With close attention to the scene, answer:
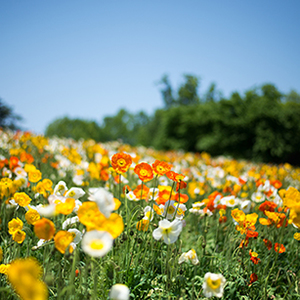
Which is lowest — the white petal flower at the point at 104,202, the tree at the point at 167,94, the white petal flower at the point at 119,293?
the white petal flower at the point at 119,293

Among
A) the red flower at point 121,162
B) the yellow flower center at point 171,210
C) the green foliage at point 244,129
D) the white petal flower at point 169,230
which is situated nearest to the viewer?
the white petal flower at point 169,230

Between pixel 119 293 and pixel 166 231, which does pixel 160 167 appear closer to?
pixel 166 231

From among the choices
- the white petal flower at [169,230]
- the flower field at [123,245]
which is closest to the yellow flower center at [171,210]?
the flower field at [123,245]

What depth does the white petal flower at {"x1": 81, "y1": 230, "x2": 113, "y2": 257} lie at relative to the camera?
36.4 inches

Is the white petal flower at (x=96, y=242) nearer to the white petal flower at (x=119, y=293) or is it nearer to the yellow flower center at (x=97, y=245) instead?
the yellow flower center at (x=97, y=245)

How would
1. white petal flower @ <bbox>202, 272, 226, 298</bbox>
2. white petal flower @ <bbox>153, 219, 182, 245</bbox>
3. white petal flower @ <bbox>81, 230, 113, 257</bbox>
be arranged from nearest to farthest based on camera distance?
white petal flower @ <bbox>81, 230, 113, 257</bbox> < white petal flower @ <bbox>202, 272, 226, 298</bbox> < white petal flower @ <bbox>153, 219, 182, 245</bbox>

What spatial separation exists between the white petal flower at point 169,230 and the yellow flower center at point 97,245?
433mm

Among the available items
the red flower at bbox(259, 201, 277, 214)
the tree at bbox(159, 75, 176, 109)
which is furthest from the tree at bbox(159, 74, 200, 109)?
the red flower at bbox(259, 201, 277, 214)

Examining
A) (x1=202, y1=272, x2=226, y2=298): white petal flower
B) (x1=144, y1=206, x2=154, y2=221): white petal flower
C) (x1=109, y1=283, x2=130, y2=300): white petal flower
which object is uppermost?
(x1=144, y1=206, x2=154, y2=221): white petal flower

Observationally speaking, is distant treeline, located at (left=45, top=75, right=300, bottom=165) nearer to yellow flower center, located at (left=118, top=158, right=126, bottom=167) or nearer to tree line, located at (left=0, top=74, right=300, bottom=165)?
tree line, located at (left=0, top=74, right=300, bottom=165)

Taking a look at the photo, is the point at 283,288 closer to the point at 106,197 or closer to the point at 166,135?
the point at 106,197

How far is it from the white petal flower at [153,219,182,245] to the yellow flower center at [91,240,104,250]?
433mm

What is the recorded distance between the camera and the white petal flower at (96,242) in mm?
925

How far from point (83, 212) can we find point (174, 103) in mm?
35805
